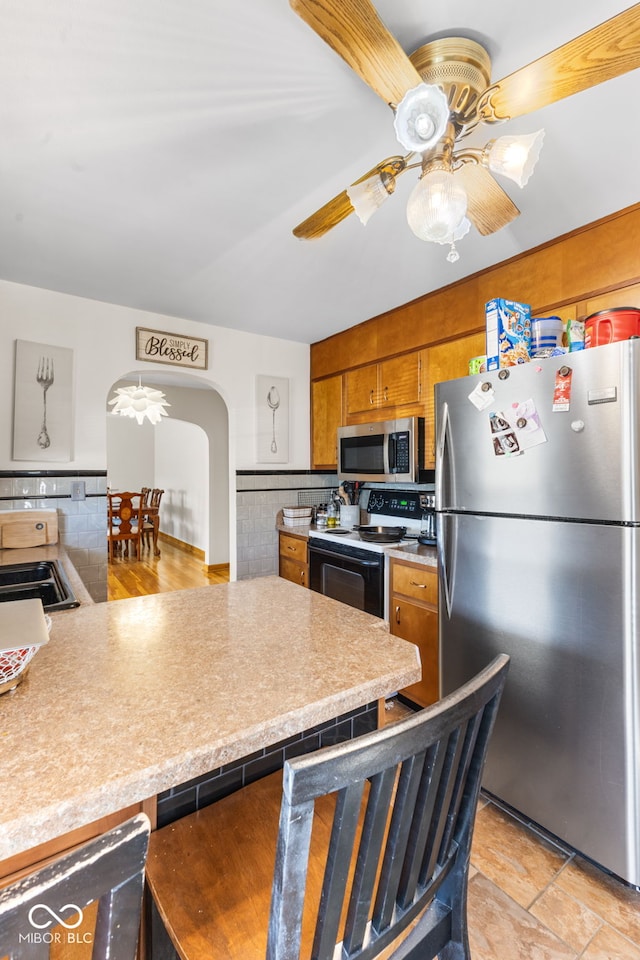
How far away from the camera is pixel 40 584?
5.49 feet

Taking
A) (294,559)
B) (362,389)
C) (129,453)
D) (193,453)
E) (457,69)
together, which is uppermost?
(457,69)

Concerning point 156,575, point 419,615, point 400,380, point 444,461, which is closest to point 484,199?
point 444,461

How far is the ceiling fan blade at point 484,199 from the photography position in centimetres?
122

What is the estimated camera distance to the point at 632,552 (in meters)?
1.29

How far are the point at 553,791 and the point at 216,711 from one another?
1385mm

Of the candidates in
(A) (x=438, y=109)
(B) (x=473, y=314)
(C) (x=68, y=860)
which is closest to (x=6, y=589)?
(C) (x=68, y=860)

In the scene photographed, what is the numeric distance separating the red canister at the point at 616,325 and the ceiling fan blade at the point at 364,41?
0.93 m

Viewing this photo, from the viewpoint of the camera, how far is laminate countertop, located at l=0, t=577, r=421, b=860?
563mm

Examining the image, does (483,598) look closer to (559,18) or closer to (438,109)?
(438,109)

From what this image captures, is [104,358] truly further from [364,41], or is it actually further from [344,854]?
[344,854]

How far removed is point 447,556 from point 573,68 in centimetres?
150

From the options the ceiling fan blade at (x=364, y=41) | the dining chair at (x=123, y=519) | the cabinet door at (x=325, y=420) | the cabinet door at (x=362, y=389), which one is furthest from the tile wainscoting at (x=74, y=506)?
the dining chair at (x=123, y=519)

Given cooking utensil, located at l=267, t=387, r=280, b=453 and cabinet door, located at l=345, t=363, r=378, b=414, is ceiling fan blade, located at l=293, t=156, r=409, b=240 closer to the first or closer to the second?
cabinet door, located at l=345, t=363, r=378, b=414

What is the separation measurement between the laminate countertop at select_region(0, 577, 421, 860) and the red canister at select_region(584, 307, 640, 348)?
1.19 metres
